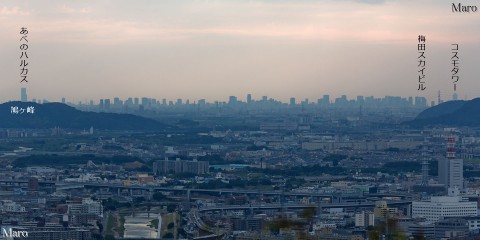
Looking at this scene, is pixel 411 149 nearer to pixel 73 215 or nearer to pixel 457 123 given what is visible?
pixel 457 123

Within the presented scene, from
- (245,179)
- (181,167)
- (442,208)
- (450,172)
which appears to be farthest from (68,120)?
(442,208)

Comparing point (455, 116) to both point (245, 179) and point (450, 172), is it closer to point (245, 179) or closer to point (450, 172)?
point (245, 179)

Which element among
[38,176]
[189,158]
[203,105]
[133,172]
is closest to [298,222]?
[38,176]

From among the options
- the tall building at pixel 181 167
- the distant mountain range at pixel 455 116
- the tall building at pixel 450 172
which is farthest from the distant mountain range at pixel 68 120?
the tall building at pixel 450 172

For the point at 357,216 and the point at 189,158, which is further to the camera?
the point at 189,158

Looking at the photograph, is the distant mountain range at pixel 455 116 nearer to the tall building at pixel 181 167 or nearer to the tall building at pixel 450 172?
the tall building at pixel 181 167

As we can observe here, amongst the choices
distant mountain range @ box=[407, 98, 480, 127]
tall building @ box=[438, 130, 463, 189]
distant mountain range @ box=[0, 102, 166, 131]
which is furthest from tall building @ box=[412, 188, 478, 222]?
distant mountain range @ box=[0, 102, 166, 131]
